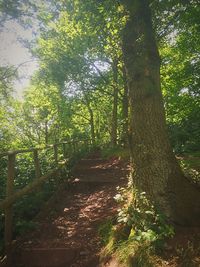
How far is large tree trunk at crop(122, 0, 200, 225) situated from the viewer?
4.61m

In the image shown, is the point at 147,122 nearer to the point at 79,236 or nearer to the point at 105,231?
the point at 105,231

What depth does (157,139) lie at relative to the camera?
188 inches

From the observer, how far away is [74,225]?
20.2 ft

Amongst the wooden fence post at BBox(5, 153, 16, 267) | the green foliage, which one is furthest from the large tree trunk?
the wooden fence post at BBox(5, 153, 16, 267)

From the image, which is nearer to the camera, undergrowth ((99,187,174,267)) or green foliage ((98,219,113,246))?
undergrowth ((99,187,174,267))

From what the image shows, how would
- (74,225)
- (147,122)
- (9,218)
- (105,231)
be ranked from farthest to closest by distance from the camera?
(74,225), (105,231), (9,218), (147,122)

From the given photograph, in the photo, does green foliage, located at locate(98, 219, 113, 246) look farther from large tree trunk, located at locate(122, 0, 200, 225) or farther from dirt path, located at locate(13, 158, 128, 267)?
large tree trunk, located at locate(122, 0, 200, 225)

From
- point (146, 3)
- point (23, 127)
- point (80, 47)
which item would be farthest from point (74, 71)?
point (23, 127)

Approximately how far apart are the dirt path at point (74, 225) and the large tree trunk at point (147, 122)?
1668 millimetres

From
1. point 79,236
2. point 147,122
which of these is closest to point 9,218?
point 79,236

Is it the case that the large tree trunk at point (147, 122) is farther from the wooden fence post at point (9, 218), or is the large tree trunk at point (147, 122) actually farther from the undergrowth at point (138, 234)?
the wooden fence post at point (9, 218)

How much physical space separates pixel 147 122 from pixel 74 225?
10.2ft

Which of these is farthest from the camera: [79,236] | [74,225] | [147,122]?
[74,225]

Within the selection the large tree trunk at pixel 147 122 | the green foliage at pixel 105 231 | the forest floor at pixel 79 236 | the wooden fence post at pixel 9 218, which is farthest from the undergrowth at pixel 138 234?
the wooden fence post at pixel 9 218
